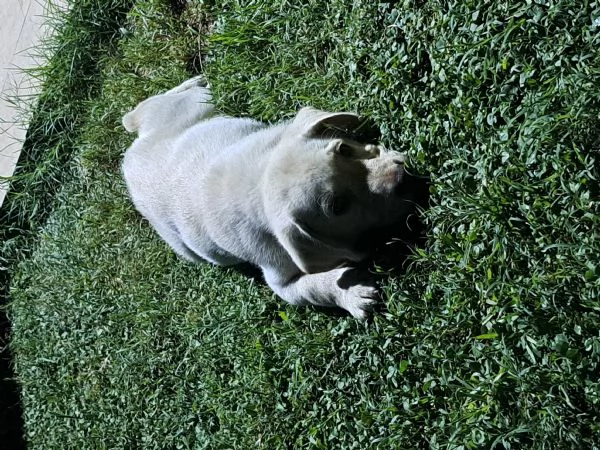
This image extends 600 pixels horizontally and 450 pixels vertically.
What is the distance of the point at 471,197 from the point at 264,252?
4.37 ft

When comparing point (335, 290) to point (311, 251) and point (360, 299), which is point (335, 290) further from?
point (311, 251)

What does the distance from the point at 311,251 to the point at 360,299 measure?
37 centimetres

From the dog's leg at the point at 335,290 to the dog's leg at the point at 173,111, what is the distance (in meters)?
1.48

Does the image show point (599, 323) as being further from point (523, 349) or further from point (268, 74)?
point (268, 74)

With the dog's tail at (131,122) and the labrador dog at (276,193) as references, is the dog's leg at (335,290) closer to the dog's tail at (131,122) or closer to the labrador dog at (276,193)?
the labrador dog at (276,193)

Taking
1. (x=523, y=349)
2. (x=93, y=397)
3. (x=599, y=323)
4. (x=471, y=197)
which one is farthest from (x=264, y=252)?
(x=93, y=397)

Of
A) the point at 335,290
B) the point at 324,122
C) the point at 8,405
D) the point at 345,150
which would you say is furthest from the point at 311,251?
the point at 8,405

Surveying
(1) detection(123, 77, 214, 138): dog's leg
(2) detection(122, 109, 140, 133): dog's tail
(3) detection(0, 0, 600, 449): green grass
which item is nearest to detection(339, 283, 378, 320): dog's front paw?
(3) detection(0, 0, 600, 449): green grass

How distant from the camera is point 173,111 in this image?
5.81 meters

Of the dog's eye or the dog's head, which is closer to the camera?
the dog's head

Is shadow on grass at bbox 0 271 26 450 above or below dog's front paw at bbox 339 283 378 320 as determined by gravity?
below

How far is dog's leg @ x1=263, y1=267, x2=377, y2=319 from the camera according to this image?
170 inches

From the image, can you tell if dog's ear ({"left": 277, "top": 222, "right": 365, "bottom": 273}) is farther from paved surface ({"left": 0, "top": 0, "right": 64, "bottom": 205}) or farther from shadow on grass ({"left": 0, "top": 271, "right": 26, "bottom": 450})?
paved surface ({"left": 0, "top": 0, "right": 64, "bottom": 205})

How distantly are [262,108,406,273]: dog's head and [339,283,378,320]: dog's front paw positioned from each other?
0.16 m
